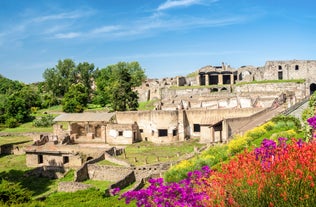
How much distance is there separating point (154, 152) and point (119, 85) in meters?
19.1

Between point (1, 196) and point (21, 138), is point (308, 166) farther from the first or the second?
point (21, 138)

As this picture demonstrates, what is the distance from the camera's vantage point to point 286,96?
39719 mm

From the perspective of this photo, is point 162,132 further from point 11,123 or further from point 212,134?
point 11,123

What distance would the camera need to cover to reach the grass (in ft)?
87.0

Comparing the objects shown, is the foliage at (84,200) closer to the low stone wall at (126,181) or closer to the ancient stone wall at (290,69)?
the low stone wall at (126,181)

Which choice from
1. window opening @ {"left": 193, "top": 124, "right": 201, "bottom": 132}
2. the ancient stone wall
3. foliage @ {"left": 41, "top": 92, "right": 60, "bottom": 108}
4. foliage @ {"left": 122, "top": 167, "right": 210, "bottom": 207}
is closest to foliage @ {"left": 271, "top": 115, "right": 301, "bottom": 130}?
window opening @ {"left": 193, "top": 124, "right": 201, "bottom": 132}

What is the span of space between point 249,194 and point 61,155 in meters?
24.8

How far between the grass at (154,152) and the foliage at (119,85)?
45.2 feet

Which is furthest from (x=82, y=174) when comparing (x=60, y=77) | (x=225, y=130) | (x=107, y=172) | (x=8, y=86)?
(x=8, y=86)

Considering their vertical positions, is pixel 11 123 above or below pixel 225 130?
below

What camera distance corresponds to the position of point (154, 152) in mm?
29750

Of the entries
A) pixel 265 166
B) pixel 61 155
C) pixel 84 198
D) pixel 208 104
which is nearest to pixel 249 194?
pixel 265 166

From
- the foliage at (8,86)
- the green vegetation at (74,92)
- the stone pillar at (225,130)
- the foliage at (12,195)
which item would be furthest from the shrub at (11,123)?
the foliage at (12,195)

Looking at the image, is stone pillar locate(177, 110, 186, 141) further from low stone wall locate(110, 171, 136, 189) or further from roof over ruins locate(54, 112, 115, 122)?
low stone wall locate(110, 171, 136, 189)
